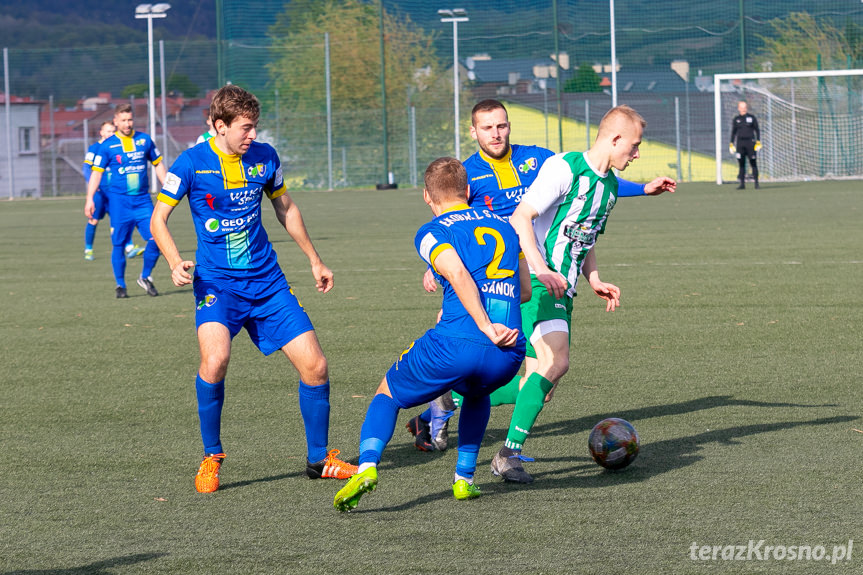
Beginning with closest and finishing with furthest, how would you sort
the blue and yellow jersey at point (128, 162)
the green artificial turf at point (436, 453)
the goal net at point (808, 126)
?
the green artificial turf at point (436, 453), the blue and yellow jersey at point (128, 162), the goal net at point (808, 126)

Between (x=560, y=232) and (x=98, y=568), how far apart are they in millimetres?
2769

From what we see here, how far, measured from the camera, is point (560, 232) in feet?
19.5

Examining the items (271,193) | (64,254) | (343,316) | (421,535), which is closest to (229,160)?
(271,193)

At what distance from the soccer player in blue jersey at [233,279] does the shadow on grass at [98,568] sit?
117 centimetres

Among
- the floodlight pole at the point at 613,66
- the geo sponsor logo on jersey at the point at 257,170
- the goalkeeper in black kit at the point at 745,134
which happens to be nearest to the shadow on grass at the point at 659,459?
the geo sponsor logo on jersey at the point at 257,170

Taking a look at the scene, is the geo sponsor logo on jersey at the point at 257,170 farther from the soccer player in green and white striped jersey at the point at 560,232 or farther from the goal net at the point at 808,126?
the goal net at the point at 808,126

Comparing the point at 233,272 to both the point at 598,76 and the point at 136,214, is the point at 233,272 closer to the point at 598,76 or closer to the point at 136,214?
the point at 136,214

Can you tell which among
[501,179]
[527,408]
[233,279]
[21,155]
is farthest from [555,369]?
[21,155]

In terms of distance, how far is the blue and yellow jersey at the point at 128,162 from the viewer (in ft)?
45.9

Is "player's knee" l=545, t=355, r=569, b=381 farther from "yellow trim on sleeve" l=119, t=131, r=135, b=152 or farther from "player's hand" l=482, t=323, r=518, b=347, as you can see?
Answer: "yellow trim on sleeve" l=119, t=131, r=135, b=152

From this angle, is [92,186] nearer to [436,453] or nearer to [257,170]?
[257,170]

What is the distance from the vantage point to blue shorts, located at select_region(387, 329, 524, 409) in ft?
15.9

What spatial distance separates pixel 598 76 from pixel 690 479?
3858cm

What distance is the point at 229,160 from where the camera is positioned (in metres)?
5.80
